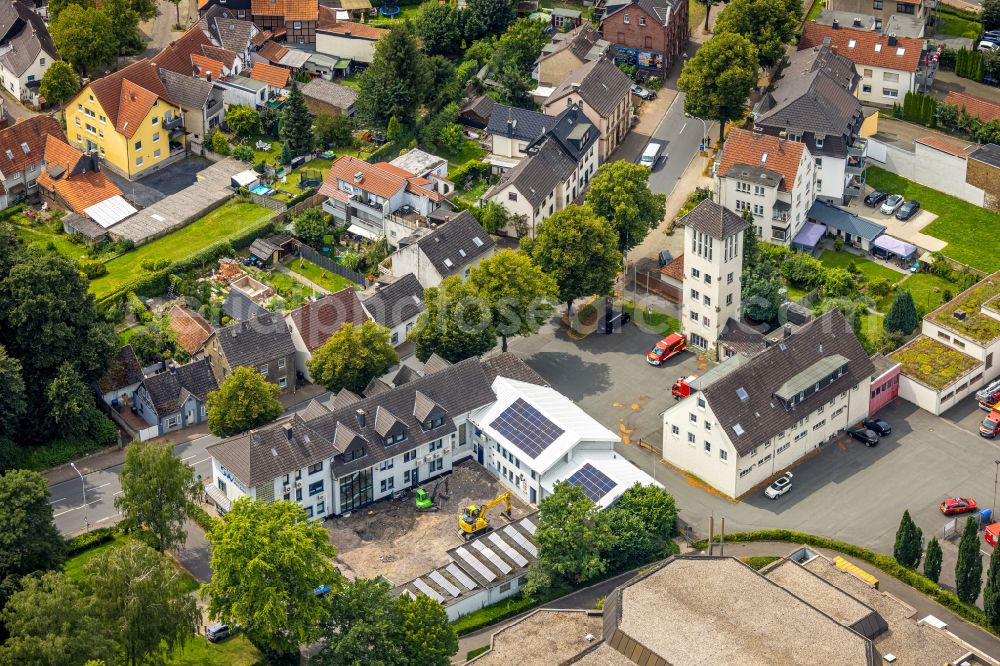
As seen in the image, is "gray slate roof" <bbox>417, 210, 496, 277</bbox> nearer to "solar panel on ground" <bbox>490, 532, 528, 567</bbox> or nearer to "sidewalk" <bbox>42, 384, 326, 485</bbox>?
"sidewalk" <bbox>42, 384, 326, 485</bbox>

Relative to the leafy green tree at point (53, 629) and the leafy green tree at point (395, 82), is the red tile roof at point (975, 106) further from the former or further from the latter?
the leafy green tree at point (53, 629)

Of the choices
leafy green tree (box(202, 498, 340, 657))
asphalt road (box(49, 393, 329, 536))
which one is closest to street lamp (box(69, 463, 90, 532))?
asphalt road (box(49, 393, 329, 536))

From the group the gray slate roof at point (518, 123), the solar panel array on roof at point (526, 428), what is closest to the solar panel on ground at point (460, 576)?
the solar panel array on roof at point (526, 428)

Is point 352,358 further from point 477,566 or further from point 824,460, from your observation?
point 824,460

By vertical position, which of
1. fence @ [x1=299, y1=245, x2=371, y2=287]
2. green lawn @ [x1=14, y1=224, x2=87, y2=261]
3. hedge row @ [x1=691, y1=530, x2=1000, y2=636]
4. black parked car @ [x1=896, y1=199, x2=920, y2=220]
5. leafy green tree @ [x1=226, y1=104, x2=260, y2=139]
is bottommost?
hedge row @ [x1=691, y1=530, x2=1000, y2=636]

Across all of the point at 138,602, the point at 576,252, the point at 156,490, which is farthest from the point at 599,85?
the point at 138,602

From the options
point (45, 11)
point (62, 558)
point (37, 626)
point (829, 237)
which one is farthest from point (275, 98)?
point (37, 626)

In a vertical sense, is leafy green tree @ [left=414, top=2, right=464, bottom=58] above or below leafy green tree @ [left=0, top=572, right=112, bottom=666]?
above
